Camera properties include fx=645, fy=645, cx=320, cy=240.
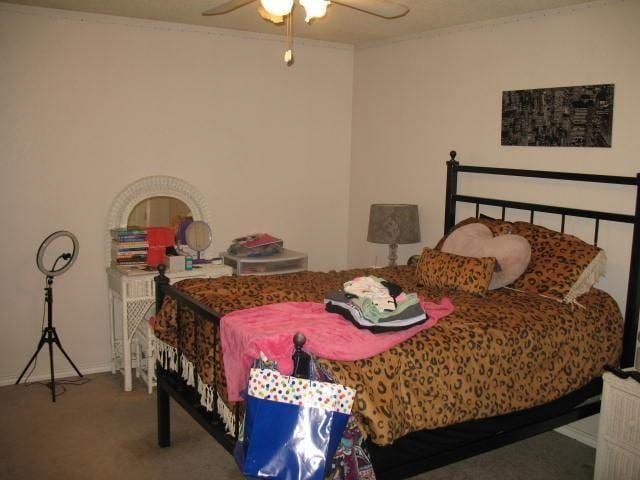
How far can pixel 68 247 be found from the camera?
419cm

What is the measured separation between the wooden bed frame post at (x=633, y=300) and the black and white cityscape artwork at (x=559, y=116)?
1.31 ft

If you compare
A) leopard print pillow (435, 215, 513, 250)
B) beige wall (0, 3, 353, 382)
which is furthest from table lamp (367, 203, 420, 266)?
beige wall (0, 3, 353, 382)

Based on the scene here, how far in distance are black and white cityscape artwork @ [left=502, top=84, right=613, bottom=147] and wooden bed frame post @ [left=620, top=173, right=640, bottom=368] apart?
40 centimetres

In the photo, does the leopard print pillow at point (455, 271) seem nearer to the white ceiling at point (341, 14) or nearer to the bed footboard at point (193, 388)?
the bed footboard at point (193, 388)

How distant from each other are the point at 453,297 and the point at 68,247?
2.52 meters

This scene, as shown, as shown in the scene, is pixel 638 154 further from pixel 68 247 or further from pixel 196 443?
pixel 68 247

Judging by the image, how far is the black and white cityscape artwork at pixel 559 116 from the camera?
3301 mm

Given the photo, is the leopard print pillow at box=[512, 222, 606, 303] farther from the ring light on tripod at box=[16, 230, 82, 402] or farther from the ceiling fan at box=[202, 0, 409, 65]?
the ring light on tripod at box=[16, 230, 82, 402]

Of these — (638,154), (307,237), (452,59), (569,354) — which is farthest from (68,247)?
(638,154)

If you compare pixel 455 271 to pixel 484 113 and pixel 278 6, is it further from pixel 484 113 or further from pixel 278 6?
pixel 278 6

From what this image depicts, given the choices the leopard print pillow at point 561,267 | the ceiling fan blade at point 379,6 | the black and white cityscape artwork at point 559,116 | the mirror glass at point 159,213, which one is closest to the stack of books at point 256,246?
the mirror glass at point 159,213

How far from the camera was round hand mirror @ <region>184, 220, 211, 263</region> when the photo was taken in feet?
14.4

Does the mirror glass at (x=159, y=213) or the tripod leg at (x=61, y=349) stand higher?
the mirror glass at (x=159, y=213)

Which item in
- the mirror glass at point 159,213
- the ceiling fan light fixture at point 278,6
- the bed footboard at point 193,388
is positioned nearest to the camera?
the ceiling fan light fixture at point 278,6
